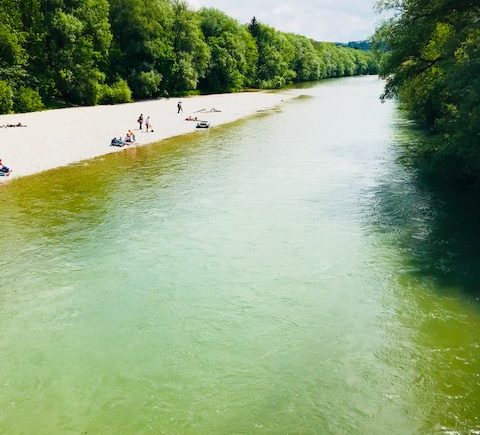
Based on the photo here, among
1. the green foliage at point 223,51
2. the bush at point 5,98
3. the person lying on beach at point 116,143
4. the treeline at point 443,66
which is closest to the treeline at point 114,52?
the bush at point 5,98

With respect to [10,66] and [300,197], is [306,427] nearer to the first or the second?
[300,197]

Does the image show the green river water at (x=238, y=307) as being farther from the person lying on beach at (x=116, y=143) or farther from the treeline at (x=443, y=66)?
the person lying on beach at (x=116, y=143)

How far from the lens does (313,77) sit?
552 ft

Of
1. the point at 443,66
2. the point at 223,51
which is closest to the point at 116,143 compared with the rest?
the point at 443,66

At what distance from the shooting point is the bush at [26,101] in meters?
60.9

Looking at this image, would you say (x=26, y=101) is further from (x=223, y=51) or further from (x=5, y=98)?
(x=223, y=51)

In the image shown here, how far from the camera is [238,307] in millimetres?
17125

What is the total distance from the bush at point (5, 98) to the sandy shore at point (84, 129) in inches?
82.6

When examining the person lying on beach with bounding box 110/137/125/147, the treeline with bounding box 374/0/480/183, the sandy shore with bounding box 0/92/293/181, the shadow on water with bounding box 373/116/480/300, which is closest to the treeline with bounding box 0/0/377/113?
the sandy shore with bounding box 0/92/293/181

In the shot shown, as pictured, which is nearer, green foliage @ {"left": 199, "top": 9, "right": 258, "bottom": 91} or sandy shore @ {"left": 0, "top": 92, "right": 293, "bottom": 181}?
sandy shore @ {"left": 0, "top": 92, "right": 293, "bottom": 181}

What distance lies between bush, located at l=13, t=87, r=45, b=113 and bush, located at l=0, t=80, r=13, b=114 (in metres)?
2.01

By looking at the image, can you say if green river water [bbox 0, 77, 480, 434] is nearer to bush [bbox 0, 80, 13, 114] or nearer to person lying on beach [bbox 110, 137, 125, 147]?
person lying on beach [bbox 110, 137, 125, 147]

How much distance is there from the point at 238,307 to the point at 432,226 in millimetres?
12753

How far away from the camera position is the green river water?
12.2 meters
